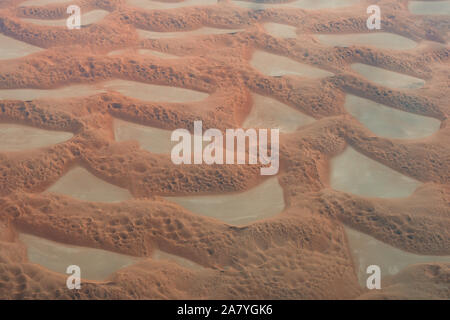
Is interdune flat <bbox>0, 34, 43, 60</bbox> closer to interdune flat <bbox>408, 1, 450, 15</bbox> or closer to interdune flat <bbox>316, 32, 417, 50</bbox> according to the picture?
interdune flat <bbox>316, 32, 417, 50</bbox>

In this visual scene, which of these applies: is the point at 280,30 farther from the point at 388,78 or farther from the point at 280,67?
the point at 388,78

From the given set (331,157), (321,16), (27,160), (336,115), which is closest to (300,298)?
(331,157)

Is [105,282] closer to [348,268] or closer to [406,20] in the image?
[348,268]

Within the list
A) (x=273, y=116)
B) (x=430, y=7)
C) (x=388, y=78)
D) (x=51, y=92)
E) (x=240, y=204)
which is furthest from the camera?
(x=430, y=7)
